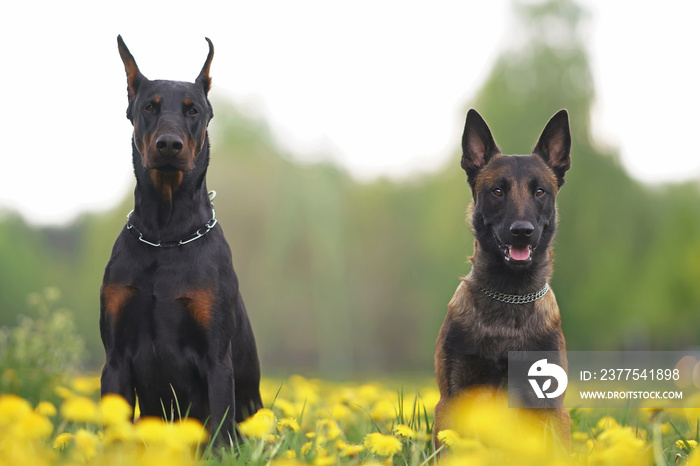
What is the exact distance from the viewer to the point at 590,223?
16.9 m

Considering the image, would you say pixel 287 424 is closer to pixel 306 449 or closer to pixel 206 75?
pixel 306 449

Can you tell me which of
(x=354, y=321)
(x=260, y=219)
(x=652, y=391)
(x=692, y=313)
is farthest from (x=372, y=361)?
(x=652, y=391)

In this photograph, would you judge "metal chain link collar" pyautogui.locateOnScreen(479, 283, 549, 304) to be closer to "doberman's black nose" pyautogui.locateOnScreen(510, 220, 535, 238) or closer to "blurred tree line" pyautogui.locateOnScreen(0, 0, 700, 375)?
"doberman's black nose" pyautogui.locateOnScreen(510, 220, 535, 238)

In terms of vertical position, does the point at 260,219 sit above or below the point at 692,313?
above

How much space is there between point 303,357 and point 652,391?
58.0 ft

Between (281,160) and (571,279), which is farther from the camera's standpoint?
(281,160)

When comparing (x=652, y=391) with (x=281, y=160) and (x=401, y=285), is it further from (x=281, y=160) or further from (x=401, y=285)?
(x=281, y=160)

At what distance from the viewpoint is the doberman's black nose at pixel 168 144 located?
143 inches

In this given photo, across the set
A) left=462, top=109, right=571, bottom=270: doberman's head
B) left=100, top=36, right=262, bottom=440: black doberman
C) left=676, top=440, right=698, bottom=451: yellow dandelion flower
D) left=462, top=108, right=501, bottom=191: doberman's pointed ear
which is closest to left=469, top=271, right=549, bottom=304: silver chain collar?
left=462, top=109, right=571, bottom=270: doberman's head

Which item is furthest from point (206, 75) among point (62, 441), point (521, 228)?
point (62, 441)

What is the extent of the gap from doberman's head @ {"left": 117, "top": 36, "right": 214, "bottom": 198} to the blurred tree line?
40.8 feet

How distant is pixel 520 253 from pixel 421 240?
17.5 metres

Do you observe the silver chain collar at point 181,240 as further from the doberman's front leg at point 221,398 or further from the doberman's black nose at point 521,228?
the doberman's black nose at point 521,228

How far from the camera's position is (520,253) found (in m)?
4.09
